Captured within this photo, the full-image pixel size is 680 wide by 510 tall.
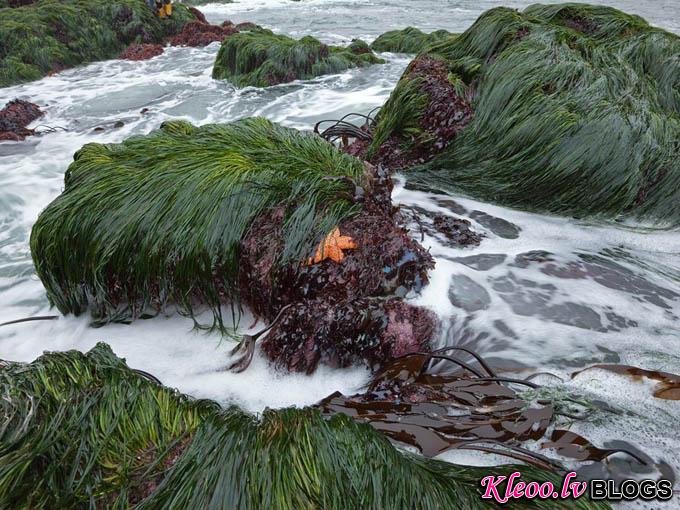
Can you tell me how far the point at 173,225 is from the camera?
2953mm

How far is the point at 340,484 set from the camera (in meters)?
1.67

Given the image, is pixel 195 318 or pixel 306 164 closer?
pixel 195 318

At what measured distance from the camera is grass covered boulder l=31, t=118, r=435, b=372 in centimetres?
254

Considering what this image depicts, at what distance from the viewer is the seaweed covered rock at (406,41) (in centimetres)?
1178

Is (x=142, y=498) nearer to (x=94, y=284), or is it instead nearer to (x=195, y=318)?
(x=195, y=318)

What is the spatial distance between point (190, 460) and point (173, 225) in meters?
1.66

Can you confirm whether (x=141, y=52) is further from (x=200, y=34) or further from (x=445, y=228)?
(x=445, y=228)

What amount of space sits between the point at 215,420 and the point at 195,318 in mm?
1205

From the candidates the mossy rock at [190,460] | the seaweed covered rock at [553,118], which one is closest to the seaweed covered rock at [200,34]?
the seaweed covered rock at [553,118]

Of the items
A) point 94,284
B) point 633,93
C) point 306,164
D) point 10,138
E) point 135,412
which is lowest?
point 10,138

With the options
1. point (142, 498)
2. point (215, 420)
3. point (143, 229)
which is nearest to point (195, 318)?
point (143, 229)

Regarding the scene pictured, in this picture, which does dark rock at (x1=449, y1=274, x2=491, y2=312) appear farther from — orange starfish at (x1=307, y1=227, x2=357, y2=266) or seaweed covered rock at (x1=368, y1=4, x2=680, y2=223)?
seaweed covered rock at (x1=368, y1=4, x2=680, y2=223)

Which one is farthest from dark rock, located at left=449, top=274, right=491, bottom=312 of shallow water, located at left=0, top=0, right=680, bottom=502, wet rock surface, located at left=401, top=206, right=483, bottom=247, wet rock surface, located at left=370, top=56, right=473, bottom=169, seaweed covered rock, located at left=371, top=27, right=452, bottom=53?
seaweed covered rock, located at left=371, top=27, right=452, bottom=53

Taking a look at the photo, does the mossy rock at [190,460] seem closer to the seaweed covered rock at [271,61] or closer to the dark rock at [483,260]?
the dark rock at [483,260]
